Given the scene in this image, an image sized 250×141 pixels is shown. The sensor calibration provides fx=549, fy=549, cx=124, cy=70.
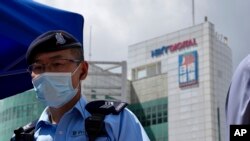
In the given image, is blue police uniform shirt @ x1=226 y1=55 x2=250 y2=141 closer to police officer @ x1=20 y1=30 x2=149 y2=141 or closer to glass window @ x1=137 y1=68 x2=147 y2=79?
police officer @ x1=20 y1=30 x2=149 y2=141

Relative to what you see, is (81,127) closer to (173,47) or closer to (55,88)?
(55,88)

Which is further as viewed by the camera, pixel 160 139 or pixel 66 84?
pixel 160 139

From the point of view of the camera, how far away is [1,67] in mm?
3545

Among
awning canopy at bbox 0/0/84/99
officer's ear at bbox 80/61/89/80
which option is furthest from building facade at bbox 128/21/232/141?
officer's ear at bbox 80/61/89/80

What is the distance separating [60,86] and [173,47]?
183ft

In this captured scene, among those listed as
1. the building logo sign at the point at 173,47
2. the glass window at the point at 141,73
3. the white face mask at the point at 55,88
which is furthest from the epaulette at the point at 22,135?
the glass window at the point at 141,73

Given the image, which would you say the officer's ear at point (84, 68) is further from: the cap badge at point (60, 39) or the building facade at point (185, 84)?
the building facade at point (185, 84)

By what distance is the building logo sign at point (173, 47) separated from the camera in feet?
184

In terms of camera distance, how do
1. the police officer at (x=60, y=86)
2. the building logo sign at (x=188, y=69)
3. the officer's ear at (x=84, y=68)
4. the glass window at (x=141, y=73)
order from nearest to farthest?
the police officer at (x=60, y=86)
the officer's ear at (x=84, y=68)
the building logo sign at (x=188, y=69)
the glass window at (x=141, y=73)

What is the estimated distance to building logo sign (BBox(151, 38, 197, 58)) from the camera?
184ft

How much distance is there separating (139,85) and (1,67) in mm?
58124

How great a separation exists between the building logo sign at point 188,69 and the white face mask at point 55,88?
52526mm

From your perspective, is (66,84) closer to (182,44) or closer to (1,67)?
(1,67)

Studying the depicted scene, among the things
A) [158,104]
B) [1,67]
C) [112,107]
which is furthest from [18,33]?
[158,104]
